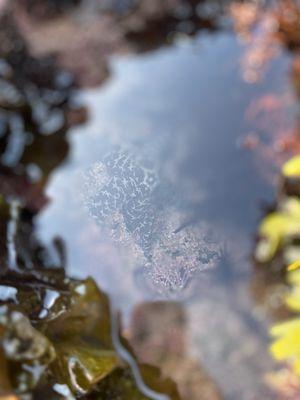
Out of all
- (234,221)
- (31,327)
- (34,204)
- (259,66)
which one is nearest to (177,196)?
(31,327)

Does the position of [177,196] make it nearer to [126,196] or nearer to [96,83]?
[126,196]

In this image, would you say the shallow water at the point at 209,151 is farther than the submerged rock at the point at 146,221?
Yes

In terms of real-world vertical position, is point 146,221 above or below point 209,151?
below

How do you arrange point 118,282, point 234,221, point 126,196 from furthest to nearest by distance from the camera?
point 234,221 < point 118,282 < point 126,196

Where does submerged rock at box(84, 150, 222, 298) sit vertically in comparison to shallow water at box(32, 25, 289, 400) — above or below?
below

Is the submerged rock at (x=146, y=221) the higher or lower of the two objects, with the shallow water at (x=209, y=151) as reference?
lower

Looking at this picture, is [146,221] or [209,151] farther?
[209,151]

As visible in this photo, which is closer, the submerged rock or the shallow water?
the submerged rock

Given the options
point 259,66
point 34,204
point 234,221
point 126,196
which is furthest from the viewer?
point 259,66
